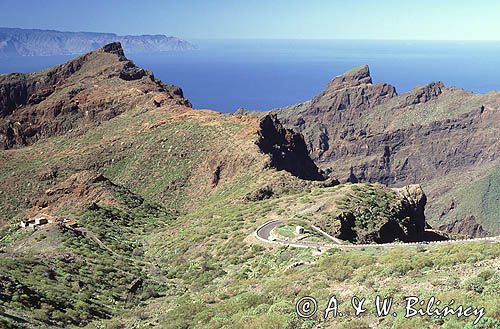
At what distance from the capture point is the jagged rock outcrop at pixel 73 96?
85562 millimetres

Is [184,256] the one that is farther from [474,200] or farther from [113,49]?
[474,200]

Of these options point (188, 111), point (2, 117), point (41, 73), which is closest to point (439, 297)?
point (188, 111)

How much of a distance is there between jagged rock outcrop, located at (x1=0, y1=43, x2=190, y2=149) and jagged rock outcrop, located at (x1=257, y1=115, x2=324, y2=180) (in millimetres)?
21799

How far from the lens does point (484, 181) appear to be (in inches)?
5561

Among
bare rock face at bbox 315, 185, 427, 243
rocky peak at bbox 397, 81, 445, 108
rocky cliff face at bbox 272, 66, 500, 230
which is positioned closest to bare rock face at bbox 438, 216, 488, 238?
rocky cliff face at bbox 272, 66, 500, 230

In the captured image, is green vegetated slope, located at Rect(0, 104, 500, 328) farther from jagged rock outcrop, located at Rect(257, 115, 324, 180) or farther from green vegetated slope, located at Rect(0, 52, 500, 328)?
jagged rock outcrop, located at Rect(257, 115, 324, 180)

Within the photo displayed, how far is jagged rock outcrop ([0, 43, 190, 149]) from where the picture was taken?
281ft

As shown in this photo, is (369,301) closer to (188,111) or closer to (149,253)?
(149,253)

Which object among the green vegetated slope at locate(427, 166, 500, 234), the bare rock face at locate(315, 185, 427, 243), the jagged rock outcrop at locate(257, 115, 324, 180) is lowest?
the green vegetated slope at locate(427, 166, 500, 234)

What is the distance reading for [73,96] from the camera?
90.7 m

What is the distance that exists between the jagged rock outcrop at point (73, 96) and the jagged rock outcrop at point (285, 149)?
21.8 m

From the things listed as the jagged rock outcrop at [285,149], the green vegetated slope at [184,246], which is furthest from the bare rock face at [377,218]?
the jagged rock outcrop at [285,149]

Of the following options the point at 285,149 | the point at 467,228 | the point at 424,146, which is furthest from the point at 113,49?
the point at 424,146

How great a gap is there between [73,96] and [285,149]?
139 feet
